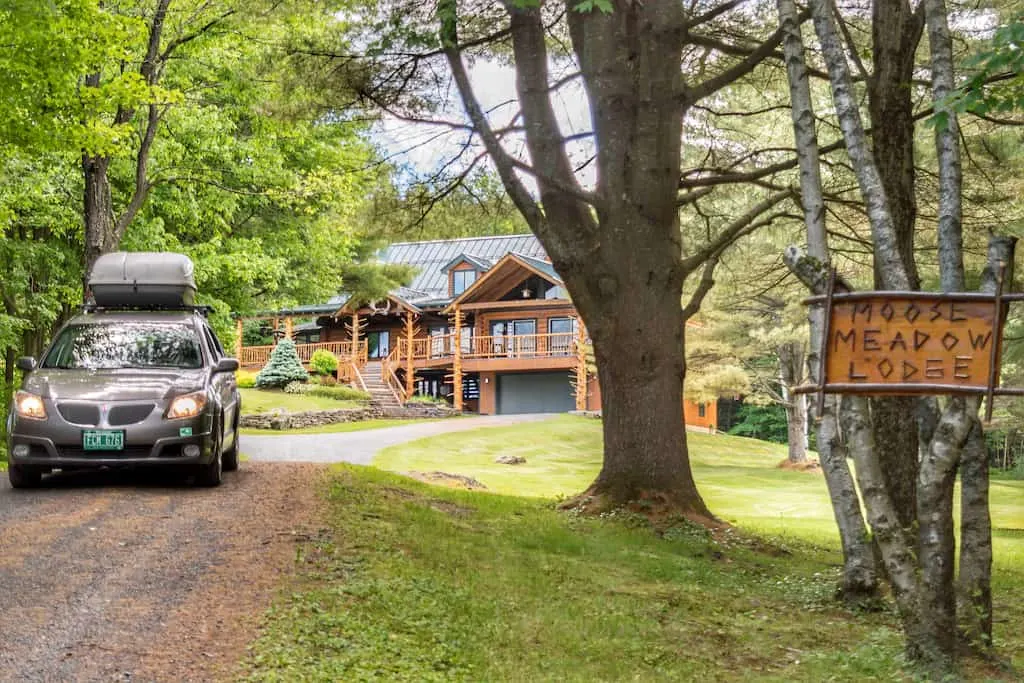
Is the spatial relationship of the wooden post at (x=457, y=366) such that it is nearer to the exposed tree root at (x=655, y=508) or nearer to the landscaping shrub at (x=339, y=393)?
the landscaping shrub at (x=339, y=393)

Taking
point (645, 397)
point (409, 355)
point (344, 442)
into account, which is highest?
point (409, 355)

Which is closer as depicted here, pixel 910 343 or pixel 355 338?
pixel 910 343

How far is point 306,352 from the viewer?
4997cm

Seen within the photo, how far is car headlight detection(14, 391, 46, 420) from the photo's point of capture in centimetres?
1071

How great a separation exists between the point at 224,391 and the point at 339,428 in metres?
22.2

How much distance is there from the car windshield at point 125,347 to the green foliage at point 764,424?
44.6 m

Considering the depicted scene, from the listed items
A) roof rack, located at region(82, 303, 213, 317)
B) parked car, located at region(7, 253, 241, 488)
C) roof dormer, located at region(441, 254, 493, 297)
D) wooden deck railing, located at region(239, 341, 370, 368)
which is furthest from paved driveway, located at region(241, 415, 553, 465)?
wooden deck railing, located at region(239, 341, 370, 368)

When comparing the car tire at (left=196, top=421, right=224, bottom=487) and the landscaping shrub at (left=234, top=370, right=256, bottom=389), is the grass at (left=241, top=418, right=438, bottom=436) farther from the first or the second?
the car tire at (left=196, top=421, right=224, bottom=487)

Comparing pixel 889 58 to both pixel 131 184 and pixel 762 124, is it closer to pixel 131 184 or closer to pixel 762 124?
pixel 762 124

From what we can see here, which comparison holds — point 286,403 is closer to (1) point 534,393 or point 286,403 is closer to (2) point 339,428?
(2) point 339,428

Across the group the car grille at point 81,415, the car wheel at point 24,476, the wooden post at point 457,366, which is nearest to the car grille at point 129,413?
the car grille at point 81,415

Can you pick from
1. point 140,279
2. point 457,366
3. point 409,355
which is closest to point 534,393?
point 457,366

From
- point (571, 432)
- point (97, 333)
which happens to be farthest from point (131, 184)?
point (571, 432)

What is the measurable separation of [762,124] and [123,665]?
1556 centimetres
